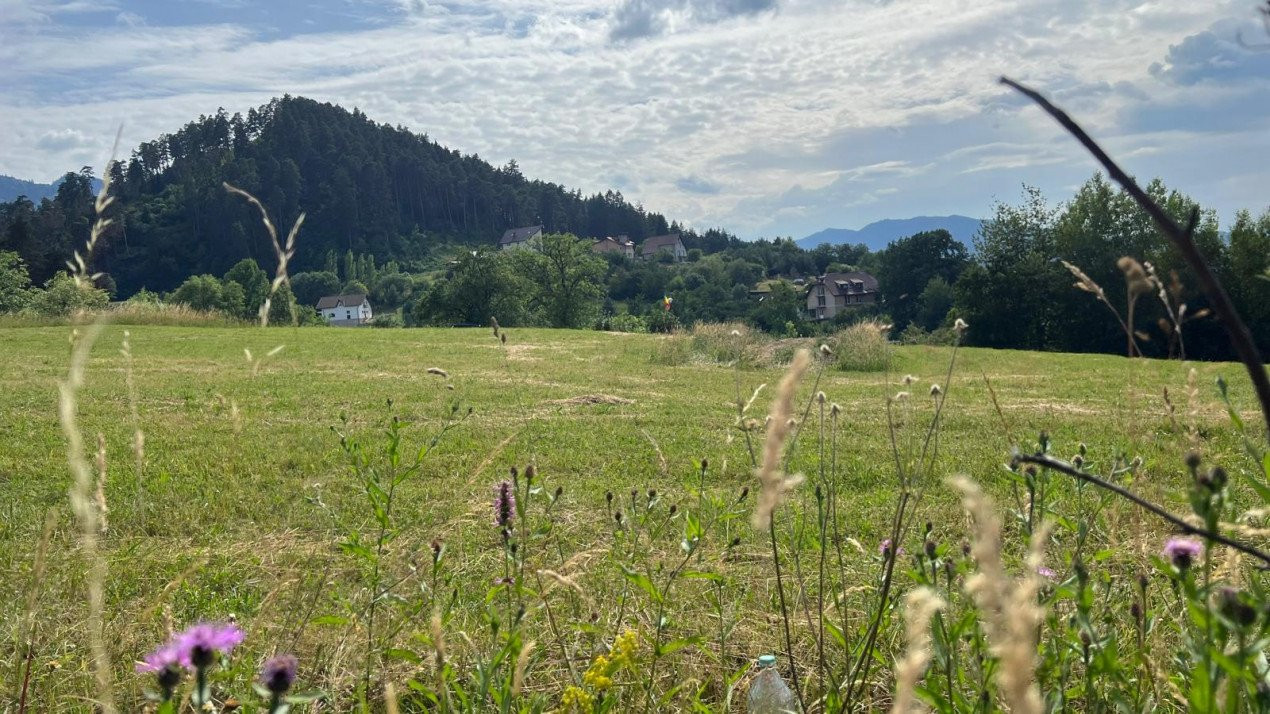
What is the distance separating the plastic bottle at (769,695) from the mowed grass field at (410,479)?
1.11 ft

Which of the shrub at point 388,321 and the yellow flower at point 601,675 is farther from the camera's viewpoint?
the shrub at point 388,321

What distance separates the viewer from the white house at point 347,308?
202 ft

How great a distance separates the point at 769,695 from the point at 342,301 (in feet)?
209

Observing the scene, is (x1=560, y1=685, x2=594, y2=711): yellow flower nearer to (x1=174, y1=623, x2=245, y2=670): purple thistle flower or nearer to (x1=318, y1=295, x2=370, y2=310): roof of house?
(x1=174, y1=623, x2=245, y2=670): purple thistle flower

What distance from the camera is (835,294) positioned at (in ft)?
238

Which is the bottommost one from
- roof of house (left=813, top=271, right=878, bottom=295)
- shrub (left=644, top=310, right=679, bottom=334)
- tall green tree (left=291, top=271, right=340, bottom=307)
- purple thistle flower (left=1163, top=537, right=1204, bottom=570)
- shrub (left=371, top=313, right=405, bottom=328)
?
shrub (left=371, top=313, right=405, bottom=328)

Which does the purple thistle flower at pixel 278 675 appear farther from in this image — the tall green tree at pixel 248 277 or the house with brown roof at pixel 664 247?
the house with brown roof at pixel 664 247

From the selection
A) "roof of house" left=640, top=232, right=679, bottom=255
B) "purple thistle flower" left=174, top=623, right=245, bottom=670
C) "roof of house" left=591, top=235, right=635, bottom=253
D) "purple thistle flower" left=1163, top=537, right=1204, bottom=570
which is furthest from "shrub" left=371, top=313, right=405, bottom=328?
"purple thistle flower" left=1163, top=537, right=1204, bottom=570

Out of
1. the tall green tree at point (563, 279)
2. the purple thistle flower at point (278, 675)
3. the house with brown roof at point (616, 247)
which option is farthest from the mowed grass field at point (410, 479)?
the house with brown roof at point (616, 247)

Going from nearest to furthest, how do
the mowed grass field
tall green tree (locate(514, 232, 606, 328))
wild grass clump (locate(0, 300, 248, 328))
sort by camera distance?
the mowed grass field → wild grass clump (locate(0, 300, 248, 328)) → tall green tree (locate(514, 232, 606, 328))

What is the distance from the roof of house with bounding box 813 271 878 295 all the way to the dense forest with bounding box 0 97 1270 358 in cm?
299

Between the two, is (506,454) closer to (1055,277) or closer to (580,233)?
(1055,277)

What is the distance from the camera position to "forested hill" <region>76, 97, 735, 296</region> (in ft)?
216

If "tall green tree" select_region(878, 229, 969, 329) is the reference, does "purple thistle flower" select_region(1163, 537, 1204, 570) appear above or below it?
below
